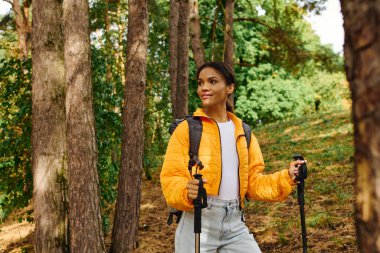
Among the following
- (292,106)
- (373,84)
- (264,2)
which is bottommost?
(373,84)

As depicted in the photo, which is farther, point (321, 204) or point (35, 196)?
point (321, 204)

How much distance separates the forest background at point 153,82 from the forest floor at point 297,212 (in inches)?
42.2

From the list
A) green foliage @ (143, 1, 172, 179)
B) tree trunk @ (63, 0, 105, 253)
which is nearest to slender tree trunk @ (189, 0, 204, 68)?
green foliage @ (143, 1, 172, 179)

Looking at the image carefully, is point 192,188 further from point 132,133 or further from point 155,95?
point 155,95

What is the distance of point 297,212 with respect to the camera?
27.2ft

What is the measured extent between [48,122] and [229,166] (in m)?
3.65

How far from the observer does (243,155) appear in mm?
3402

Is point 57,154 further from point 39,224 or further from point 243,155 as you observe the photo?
point 243,155

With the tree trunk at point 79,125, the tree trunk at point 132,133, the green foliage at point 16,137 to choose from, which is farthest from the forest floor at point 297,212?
the tree trunk at point 79,125

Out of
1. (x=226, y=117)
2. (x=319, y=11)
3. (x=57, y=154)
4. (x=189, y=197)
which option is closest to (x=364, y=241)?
(x=189, y=197)

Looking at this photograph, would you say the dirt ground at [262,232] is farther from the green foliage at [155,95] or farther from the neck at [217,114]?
the neck at [217,114]

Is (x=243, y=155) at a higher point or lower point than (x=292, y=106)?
lower

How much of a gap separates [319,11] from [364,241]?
500 inches

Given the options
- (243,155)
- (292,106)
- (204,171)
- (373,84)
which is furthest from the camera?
(292,106)
